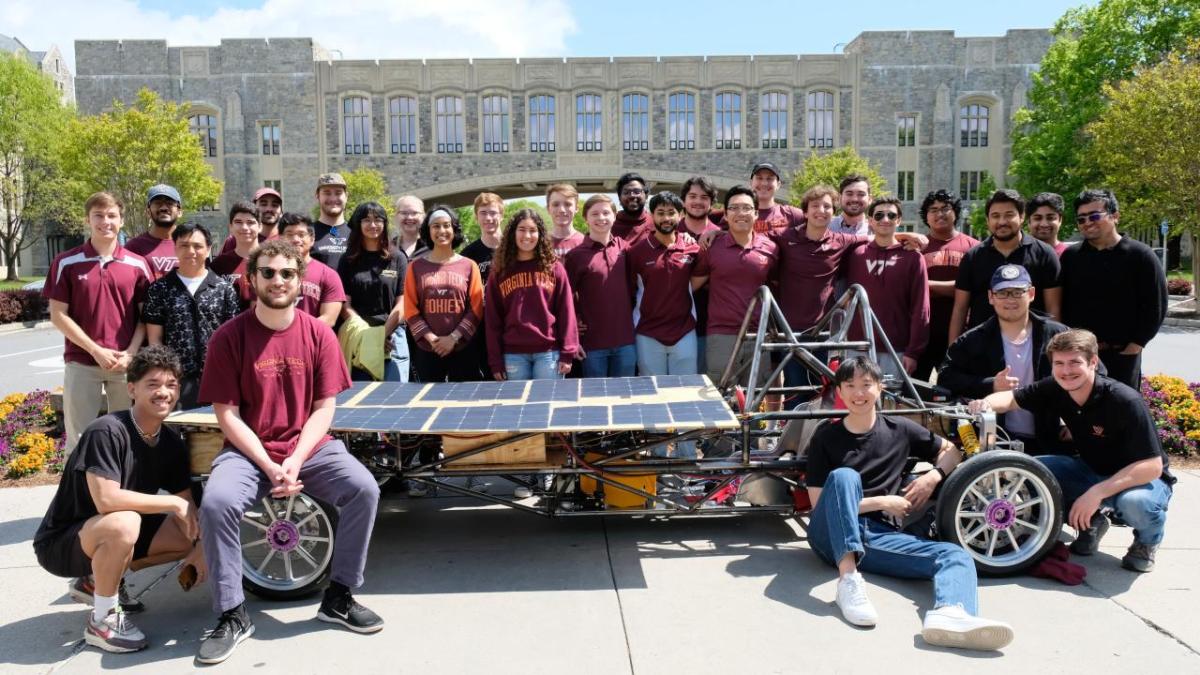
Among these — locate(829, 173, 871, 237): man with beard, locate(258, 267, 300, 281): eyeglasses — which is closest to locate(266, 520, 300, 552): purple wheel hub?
locate(258, 267, 300, 281): eyeglasses

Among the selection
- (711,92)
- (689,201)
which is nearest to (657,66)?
(711,92)

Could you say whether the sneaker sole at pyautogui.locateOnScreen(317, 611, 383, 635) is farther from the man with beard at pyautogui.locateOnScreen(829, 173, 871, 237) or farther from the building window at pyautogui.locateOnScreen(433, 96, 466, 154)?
the building window at pyautogui.locateOnScreen(433, 96, 466, 154)

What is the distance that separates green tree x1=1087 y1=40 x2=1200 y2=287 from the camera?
73.7 ft

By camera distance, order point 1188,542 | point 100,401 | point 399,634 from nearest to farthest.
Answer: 1. point 399,634
2. point 1188,542
3. point 100,401

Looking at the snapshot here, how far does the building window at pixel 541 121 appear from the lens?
46.7 metres

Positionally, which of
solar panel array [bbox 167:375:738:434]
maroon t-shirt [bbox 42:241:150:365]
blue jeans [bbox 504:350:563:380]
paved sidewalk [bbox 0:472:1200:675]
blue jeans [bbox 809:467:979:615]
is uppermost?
maroon t-shirt [bbox 42:241:150:365]

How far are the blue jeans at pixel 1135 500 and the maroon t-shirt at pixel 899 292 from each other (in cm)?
174

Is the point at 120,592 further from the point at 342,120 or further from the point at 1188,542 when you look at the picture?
the point at 342,120

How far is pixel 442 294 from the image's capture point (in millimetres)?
6379

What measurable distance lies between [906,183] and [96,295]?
1906 inches

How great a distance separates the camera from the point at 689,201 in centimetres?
751

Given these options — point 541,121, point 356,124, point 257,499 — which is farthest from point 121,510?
point 356,124

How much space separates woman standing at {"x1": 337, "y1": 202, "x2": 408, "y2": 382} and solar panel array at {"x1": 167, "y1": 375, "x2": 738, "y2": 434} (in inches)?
30.3

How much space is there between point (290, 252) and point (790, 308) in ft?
13.2
